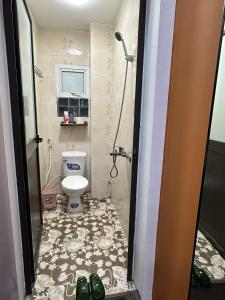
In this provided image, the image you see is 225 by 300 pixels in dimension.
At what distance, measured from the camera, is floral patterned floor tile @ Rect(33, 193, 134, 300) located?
4.91 ft

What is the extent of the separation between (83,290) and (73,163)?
67.3 inches

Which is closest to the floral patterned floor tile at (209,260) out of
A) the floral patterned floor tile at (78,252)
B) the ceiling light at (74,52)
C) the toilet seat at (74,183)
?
the floral patterned floor tile at (78,252)

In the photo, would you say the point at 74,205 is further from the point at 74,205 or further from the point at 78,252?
the point at 78,252

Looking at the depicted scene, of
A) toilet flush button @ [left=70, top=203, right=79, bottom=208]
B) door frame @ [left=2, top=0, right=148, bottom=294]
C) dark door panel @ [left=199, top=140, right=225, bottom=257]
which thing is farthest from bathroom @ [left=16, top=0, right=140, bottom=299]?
dark door panel @ [left=199, top=140, right=225, bottom=257]

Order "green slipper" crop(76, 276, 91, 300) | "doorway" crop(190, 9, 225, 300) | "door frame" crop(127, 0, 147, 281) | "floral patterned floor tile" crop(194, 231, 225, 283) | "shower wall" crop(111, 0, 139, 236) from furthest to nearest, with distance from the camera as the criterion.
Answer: "shower wall" crop(111, 0, 139, 236)
"green slipper" crop(76, 276, 91, 300)
"door frame" crop(127, 0, 147, 281)
"floral patterned floor tile" crop(194, 231, 225, 283)
"doorway" crop(190, 9, 225, 300)

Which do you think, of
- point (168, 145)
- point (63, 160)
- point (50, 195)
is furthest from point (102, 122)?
point (168, 145)

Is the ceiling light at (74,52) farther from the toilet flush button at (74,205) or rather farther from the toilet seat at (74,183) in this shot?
the toilet flush button at (74,205)

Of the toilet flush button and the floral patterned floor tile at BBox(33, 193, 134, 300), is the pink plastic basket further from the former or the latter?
the toilet flush button

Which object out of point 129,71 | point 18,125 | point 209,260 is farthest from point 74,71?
point 209,260

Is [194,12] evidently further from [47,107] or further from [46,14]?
[47,107]

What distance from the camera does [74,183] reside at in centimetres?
248

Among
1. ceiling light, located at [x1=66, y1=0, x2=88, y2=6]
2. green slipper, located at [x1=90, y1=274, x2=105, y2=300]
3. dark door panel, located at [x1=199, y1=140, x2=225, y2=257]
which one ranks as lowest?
green slipper, located at [x1=90, y1=274, x2=105, y2=300]

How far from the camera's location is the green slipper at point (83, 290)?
1.36 metres

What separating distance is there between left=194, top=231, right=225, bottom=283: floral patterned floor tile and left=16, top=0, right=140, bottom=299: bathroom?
561mm
